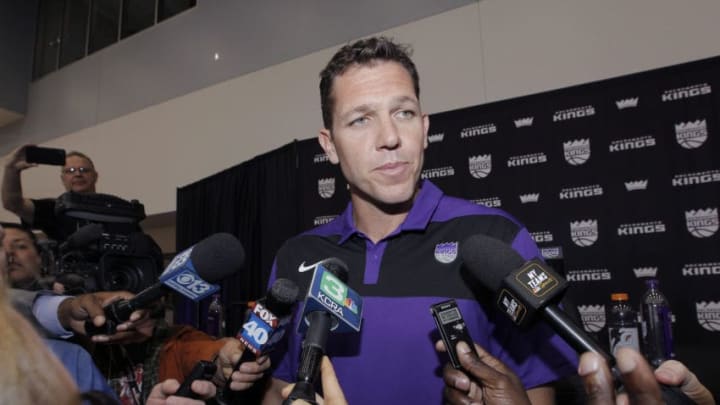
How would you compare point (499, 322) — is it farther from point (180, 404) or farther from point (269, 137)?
point (269, 137)

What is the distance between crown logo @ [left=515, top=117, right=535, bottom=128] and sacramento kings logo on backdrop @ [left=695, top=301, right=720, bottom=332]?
1322 millimetres

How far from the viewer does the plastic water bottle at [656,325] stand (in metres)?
2.23

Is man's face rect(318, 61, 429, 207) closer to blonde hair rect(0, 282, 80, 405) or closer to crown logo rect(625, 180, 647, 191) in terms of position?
blonde hair rect(0, 282, 80, 405)

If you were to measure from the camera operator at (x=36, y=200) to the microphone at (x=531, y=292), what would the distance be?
5.75 ft

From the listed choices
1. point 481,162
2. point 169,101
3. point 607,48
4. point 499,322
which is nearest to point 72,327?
point 499,322

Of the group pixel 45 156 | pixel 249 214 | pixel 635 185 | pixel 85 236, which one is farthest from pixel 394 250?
pixel 249 214

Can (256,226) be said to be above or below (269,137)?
below

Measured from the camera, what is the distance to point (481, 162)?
10.6 ft

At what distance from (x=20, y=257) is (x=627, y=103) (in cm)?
308

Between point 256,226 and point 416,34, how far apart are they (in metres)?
2.01

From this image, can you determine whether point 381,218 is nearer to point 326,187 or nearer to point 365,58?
point 365,58

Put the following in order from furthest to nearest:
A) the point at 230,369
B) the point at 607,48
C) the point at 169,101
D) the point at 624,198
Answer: the point at 169,101 < the point at 607,48 < the point at 624,198 < the point at 230,369

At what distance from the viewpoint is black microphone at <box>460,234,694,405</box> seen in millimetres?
524

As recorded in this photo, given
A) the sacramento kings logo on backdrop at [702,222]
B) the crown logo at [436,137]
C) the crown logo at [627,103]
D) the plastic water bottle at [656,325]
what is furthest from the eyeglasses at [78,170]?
the sacramento kings logo on backdrop at [702,222]
